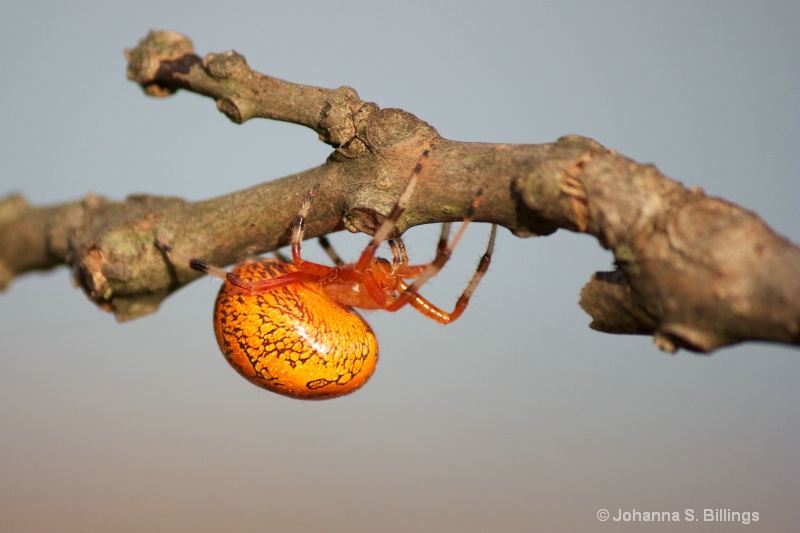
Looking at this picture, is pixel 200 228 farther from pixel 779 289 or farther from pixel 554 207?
pixel 779 289

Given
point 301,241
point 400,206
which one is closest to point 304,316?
point 301,241

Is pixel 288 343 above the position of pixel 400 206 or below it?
below

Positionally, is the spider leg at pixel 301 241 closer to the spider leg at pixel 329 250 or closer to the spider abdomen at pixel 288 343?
the spider leg at pixel 329 250

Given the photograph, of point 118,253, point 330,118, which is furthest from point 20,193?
point 330,118

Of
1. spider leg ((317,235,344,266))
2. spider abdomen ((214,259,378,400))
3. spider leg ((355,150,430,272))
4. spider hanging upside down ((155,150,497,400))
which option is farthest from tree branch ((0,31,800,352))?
spider leg ((317,235,344,266))

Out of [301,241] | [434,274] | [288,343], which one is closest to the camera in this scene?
[301,241]

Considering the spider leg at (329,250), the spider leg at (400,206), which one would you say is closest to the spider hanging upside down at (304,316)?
the spider leg at (329,250)

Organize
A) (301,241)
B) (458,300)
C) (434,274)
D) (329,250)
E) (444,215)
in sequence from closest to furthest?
(444,215) < (301,241) < (434,274) < (458,300) < (329,250)

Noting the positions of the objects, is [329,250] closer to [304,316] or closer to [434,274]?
[304,316]
